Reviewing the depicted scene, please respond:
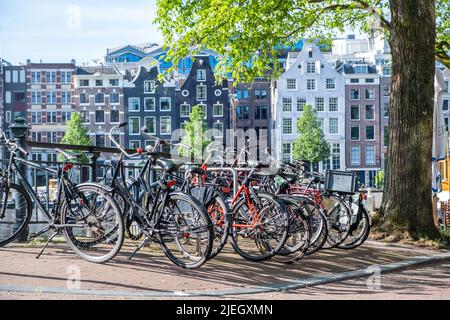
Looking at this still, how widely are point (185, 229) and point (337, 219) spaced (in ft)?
8.69

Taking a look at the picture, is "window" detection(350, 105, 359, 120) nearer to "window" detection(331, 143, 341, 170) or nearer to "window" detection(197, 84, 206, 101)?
"window" detection(331, 143, 341, 170)

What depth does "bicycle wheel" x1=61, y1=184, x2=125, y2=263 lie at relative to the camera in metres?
6.29

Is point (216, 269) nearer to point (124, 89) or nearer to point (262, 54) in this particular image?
point (262, 54)

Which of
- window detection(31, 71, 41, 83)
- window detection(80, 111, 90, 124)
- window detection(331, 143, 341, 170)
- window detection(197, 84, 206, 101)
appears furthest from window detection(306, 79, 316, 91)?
window detection(31, 71, 41, 83)

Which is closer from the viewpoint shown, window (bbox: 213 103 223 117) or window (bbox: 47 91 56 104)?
window (bbox: 213 103 223 117)

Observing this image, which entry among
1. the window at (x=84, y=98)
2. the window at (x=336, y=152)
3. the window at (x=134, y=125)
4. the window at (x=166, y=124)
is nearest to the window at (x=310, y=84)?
the window at (x=336, y=152)

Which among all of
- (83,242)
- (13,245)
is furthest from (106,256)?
(13,245)

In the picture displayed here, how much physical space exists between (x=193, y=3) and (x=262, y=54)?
1864 mm

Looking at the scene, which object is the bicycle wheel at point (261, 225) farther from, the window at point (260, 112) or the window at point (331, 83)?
the window at point (331, 83)

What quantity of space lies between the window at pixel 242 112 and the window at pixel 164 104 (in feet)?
18.2

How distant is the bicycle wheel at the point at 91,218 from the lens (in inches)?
248

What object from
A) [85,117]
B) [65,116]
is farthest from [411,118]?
[65,116]

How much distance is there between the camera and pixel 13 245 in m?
7.31

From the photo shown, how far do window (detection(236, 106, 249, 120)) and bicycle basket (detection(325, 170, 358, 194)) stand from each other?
45.7m
